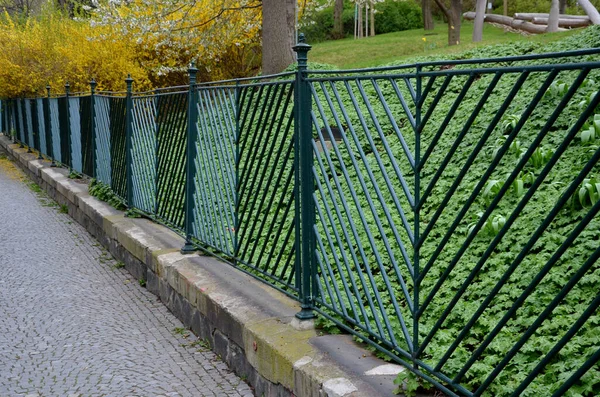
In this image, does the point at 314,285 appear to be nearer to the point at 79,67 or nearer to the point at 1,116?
the point at 79,67

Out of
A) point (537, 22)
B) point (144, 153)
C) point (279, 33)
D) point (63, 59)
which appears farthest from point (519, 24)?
point (144, 153)

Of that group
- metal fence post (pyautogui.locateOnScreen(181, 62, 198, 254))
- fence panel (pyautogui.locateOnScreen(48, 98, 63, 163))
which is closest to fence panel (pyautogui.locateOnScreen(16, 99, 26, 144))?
fence panel (pyautogui.locateOnScreen(48, 98, 63, 163))

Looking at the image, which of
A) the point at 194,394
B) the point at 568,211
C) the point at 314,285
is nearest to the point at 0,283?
the point at 194,394

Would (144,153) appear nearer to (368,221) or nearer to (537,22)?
(368,221)

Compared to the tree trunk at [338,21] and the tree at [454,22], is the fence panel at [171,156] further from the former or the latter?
the tree trunk at [338,21]

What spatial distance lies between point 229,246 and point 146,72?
11.7 metres

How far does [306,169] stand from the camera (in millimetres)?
3990

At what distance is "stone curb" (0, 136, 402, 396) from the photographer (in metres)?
3.35

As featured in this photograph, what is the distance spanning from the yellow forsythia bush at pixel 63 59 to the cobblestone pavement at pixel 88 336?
8.20 meters

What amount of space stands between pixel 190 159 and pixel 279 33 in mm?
6854

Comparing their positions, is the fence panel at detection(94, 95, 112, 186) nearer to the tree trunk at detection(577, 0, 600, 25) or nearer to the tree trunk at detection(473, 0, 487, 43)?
the tree trunk at detection(577, 0, 600, 25)

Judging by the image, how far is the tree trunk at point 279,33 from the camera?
1234 centimetres

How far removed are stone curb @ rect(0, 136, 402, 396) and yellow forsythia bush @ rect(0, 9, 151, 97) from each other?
8840mm

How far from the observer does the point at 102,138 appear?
975cm
